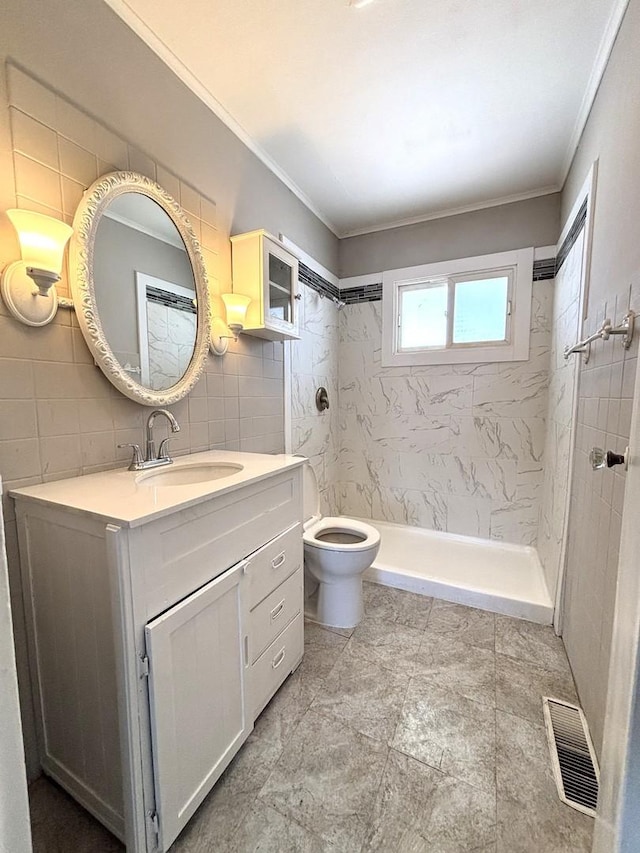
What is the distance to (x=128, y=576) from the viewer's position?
796mm

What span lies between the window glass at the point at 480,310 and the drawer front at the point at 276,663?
218 centimetres

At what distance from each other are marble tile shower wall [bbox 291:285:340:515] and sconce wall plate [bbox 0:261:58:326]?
138 centimetres

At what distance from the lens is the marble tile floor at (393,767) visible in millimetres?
974

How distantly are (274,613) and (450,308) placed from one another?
2.33m

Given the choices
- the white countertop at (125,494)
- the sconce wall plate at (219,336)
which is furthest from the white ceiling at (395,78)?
the white countertop at (125,494)

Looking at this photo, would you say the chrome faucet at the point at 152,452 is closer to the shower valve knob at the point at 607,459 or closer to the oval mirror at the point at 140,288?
the oval mirror at the point at 140,288

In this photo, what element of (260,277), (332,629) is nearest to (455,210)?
(260,277)

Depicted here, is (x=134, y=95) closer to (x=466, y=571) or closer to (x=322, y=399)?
(x=322, y=399)

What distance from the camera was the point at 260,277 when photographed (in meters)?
1.68

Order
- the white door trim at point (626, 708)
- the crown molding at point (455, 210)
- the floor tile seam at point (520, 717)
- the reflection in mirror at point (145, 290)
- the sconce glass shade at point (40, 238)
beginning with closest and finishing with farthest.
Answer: the white door trim at point (626, 708) → the sconce glass shade at point (40, 238) → the reflection in mirror at point (145, 290) → the floor tile seam at point (520, 717) → the crown molding at point (455, 210)

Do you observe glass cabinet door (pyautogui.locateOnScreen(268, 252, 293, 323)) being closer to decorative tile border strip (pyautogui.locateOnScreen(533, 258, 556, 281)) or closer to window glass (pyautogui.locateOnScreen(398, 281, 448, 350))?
window glass (pyautogui.locateOnScreen(398, 281, 448, 350))

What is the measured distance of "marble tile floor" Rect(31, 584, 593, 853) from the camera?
97 centimetres

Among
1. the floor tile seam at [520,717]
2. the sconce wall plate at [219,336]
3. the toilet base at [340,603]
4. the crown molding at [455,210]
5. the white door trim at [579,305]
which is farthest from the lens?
the crown molding at [455,210]

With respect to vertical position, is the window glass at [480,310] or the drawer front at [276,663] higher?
the window glass at [480,310]
